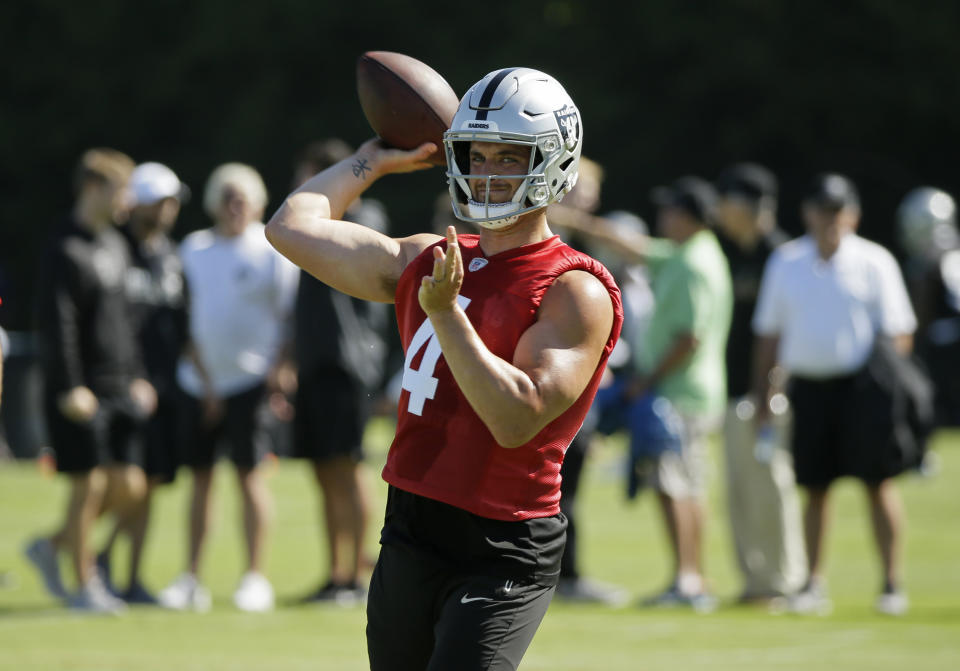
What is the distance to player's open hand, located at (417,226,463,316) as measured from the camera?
3688 millimetres

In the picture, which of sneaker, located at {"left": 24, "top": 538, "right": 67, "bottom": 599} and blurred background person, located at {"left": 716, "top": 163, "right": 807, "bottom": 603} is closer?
sneaker, located at {"left": 24, "top": 538, "right": 67, "bottom": 599}

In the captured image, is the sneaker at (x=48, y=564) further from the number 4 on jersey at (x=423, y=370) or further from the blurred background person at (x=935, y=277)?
the blurred background person at (x=935, y=277)

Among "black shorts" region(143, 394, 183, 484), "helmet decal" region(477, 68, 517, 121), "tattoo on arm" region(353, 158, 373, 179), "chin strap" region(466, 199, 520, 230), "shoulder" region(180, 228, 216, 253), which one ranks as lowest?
"black shorts" region(143, 394, 183, 484)

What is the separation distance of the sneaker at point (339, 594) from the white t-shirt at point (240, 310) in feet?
4.00

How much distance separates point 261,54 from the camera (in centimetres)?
3203

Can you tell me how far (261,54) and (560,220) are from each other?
24.4 m

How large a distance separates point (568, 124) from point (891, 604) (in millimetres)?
5138

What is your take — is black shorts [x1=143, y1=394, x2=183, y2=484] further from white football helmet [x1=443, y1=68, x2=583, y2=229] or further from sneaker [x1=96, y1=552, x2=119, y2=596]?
white football helmet [x1=443, y1=68, x2=583, y2=229]

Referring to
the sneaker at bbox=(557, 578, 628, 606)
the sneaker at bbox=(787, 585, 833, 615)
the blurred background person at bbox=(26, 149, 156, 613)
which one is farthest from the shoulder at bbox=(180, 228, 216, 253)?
the sneaker at bbox=(787, 585, 833, 615)

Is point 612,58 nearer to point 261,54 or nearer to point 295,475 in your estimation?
point 261,54

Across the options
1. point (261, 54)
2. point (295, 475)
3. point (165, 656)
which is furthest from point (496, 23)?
point (165, 656)

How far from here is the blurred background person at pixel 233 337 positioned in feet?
29.5

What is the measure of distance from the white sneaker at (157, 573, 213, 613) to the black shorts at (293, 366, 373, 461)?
2.89ft

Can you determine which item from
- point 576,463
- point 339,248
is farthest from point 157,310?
point 339,248
